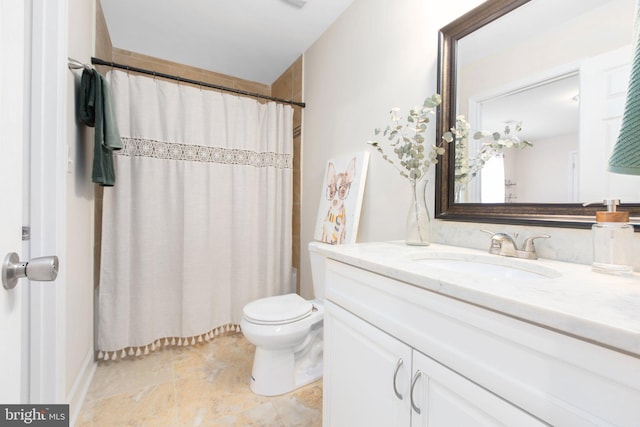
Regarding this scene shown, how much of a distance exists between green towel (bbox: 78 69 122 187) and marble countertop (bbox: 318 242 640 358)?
1.46m

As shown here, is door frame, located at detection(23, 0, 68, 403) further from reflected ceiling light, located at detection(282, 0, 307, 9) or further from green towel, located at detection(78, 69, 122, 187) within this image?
reflected ceiling light, located at detection(282, 0, 307, 9)

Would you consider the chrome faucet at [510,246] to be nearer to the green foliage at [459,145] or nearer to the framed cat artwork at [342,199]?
the green foliage at [459,145]

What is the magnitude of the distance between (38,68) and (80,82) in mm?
465

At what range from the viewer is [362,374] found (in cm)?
86

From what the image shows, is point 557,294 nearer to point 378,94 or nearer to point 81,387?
point 378,94

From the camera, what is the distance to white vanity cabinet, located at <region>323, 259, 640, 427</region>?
41 cm

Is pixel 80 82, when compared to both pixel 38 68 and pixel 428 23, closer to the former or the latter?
pixel 38 68

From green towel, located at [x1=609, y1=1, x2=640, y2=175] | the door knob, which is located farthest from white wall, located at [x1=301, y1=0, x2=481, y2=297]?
the door knob

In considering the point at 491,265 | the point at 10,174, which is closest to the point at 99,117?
the point at 10,174

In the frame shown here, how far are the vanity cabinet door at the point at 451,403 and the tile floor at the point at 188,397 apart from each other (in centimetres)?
93

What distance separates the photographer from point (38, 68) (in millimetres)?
1003

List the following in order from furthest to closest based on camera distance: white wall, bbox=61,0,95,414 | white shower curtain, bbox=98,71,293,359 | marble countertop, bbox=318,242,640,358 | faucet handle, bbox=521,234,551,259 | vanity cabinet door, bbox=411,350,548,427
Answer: white shower curtain, bbox=98,71,293,359
white wall, bbox=61,0,95,414
faucet handle, bbox=521,234,551,259
vanity cabinet door, bbox=411,350,548,427
marble countertop, bbox=318,242,640,358

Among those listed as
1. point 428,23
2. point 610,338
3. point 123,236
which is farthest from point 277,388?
point 428,23

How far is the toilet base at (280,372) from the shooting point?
1.55 meters
